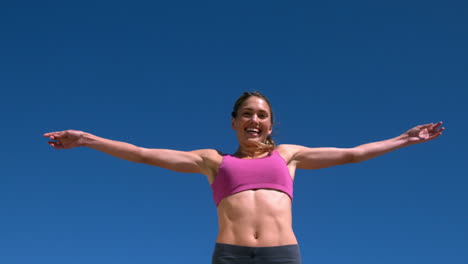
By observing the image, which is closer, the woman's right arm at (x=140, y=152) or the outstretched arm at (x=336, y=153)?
the woman's right arm at (x=140, y=152)

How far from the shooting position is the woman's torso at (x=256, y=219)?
6805 mm

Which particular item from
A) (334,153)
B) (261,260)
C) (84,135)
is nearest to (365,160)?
(334,153)

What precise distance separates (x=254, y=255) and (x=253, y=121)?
2.15m

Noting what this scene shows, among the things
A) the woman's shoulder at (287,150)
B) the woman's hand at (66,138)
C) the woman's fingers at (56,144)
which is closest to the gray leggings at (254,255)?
the woman's shoulder at (287,150)

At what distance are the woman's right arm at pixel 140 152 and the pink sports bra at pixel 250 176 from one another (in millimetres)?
336

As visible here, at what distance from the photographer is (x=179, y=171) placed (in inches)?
301

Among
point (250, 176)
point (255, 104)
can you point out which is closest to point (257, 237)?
point (250, 176)

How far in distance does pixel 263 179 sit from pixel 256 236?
2.72ft

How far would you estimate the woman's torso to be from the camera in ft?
22.3

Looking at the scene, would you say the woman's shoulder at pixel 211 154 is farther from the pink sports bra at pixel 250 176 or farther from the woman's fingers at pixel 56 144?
the woman's fingers at pixel 56 144

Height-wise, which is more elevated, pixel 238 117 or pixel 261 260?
pixel 238 117

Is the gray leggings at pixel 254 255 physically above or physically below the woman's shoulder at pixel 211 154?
below

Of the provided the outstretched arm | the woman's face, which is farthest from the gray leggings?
the woman's face

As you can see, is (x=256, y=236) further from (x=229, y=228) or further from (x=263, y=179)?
(x=263, y=179)
